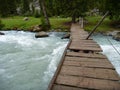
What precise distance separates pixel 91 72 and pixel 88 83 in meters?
1.13

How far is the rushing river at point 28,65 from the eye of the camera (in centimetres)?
958

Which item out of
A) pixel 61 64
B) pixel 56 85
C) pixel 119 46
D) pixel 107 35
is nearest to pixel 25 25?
pixel 107 35

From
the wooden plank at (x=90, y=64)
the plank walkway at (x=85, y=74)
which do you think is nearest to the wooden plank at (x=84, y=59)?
the plank walkway at (x=85, y=74)

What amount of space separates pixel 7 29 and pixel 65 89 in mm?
23317

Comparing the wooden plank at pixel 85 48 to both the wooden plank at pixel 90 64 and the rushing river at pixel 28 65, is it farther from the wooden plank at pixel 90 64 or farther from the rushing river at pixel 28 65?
the wooden plank at pixel 90 64

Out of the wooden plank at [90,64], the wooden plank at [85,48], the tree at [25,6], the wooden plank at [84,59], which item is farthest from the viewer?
the tree at [25,6]

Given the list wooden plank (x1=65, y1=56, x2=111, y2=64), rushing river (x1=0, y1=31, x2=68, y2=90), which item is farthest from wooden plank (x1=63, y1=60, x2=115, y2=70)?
rushing river (x1=0, y1=31, x2=68, y2=90)

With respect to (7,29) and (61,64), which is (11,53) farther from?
(7,29)

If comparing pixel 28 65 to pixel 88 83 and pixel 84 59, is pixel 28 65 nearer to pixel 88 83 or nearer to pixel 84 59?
pixel 84 59

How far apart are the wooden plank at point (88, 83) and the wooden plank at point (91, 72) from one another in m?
0.31

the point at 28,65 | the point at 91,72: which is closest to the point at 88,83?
the point at 91,72

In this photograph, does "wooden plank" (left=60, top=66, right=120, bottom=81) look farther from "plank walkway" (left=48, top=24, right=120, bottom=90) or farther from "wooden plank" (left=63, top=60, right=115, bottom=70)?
"wooden plank" (left=63, top=60, right=115, bottom=70)

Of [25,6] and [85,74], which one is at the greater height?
[25,6]

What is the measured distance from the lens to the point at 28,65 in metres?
12.2
